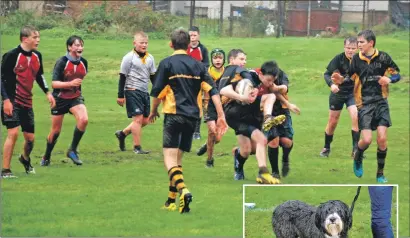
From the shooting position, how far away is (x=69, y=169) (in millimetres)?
15398

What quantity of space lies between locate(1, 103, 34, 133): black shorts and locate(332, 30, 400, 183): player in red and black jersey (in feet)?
10.1

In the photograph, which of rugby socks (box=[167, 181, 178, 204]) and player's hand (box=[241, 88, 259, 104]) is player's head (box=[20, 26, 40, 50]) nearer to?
player's hand (box=[241, 88, 259, 104])

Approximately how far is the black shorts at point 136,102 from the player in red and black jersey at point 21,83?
1.32 metres

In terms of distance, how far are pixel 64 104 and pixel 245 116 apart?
7.40 ft

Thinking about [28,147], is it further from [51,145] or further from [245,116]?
[245,116]

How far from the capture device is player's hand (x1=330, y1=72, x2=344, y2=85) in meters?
14.9

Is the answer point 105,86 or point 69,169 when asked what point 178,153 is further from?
point 105,86

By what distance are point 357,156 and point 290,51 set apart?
4402 mm

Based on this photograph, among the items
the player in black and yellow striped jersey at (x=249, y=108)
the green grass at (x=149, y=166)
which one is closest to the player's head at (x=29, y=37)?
the green grass at (x=149, y=166)

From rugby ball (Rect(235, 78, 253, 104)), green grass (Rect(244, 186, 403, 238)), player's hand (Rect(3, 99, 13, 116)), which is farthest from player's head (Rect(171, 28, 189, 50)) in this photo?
player's hand (Rect(3, 99, 13, 116))

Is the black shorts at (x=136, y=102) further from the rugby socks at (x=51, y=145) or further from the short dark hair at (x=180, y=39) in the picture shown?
the short dark hair at (x=180, y=39)

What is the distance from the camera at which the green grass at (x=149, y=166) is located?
12.9 metres

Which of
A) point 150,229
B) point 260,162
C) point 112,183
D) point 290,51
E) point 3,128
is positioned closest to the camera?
point 150,229

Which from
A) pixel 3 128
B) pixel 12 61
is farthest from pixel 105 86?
pixel 12 61
